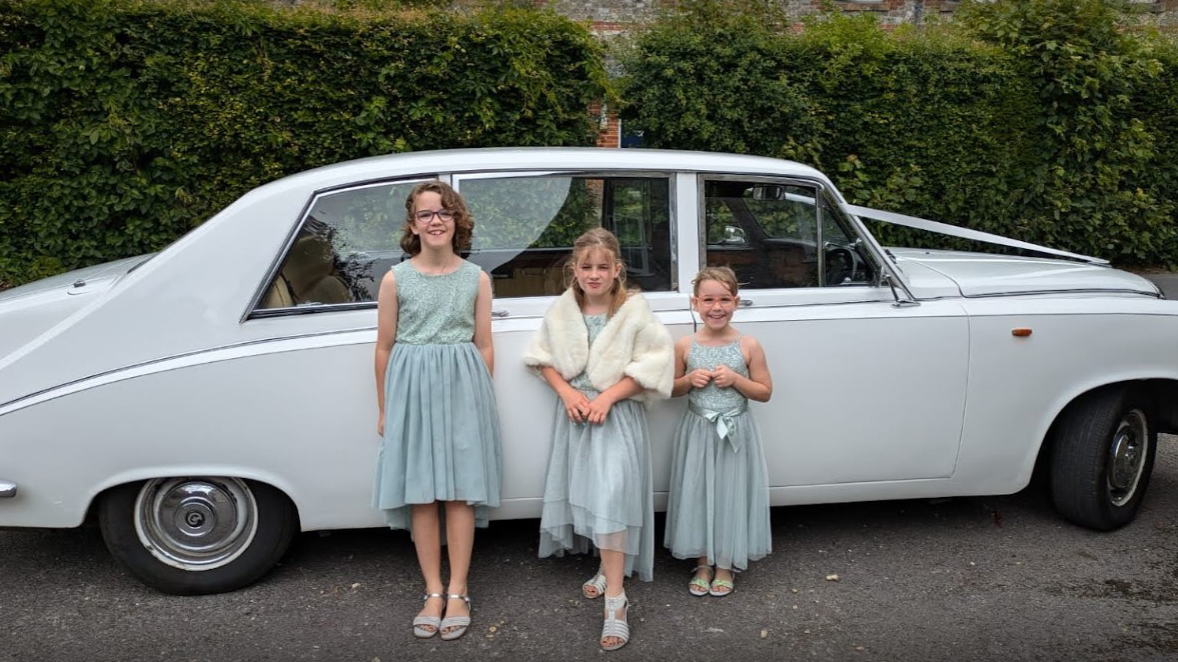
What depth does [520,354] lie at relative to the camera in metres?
3.86

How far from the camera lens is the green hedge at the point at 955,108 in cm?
922

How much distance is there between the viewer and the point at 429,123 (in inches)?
328

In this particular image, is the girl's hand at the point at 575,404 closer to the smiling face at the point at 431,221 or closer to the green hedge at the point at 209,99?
the smiling face at the point at 431,221

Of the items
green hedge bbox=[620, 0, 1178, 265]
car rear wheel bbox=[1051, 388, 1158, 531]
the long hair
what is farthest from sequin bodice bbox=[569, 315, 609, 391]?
green hedge bbox=[620, 0, 1178, 265]

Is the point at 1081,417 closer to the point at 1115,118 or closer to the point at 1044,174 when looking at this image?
the point at 1044,174

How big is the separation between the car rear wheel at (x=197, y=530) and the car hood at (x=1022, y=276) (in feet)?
10.0

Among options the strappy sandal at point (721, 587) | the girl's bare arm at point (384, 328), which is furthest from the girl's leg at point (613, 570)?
the girl's bare arm at point (384, 328)

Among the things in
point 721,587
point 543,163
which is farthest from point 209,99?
point 721,587

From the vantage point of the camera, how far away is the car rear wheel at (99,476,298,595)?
3.79 meters

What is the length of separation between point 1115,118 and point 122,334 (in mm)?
10022

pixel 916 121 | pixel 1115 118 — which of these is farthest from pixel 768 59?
pixel 1115 118

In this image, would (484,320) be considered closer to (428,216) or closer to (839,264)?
(428,216)

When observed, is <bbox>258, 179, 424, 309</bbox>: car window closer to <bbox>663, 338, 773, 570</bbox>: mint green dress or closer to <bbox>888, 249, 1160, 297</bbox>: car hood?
<bbox>663, 338, 773, 570</bbox>: mint green dress

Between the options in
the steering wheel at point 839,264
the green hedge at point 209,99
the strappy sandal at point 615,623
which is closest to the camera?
the strappy sandal at point 615,623
